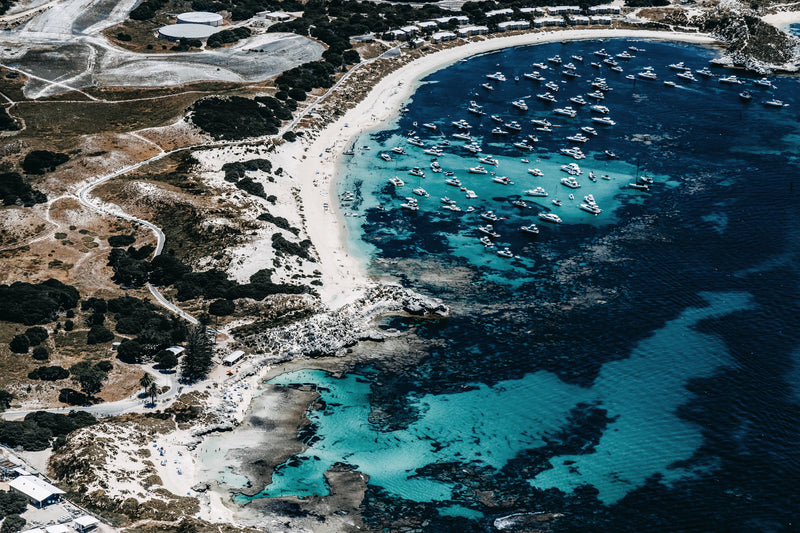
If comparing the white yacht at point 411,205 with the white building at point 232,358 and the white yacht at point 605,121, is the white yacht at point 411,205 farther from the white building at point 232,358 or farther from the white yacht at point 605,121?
the white yacht at point 605,121

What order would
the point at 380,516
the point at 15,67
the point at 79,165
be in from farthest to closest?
1. the point at 15,67
2. the point at 79,165
3. the point at 380,516

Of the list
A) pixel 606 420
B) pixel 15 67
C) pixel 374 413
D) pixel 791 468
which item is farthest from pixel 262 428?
pixel 15 67

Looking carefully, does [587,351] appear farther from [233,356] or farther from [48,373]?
[48,373]

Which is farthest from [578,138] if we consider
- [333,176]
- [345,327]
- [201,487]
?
[201,487]

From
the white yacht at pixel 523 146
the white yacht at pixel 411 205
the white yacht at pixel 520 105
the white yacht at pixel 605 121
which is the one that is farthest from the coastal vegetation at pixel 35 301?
the white yacht at pixel 605 121

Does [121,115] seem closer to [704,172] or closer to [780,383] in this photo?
[704,172]

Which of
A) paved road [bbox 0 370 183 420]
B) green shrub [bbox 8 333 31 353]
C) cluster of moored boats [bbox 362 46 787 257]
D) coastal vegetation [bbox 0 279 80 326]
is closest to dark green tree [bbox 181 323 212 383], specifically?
paved road [bbox 0 370 183 420]
